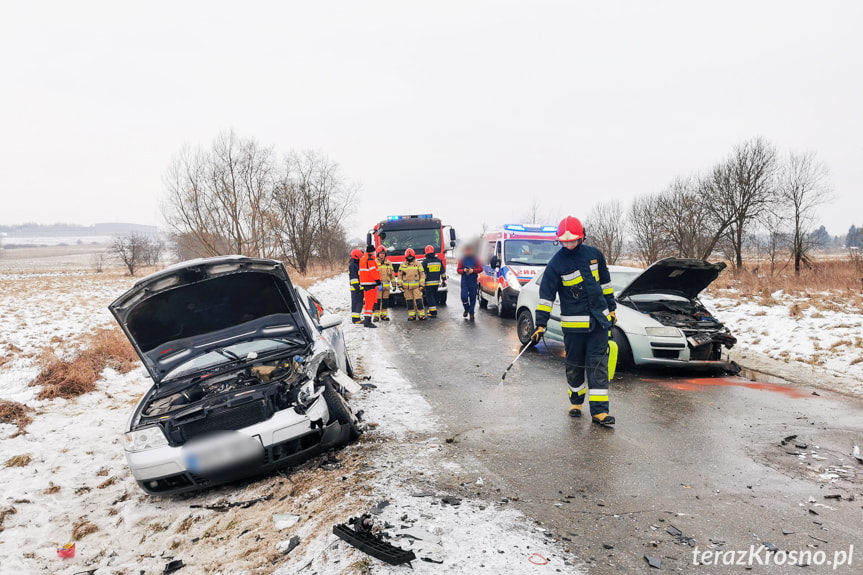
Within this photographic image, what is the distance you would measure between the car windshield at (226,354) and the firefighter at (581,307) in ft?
9.59

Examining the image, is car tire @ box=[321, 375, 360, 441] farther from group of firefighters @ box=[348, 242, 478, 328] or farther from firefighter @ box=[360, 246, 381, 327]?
firefighter @ box=[360, 246, 381, 327]

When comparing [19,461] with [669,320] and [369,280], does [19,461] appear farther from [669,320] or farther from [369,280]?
[669,320]

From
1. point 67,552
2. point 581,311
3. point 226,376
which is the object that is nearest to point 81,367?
point 226,376

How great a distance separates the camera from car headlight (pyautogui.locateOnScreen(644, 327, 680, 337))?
678cm

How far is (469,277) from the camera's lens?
12391 millimetres

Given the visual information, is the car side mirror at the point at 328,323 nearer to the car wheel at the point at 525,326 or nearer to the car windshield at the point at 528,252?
the car wheel at the point at 525,326

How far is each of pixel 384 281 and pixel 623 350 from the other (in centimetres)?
716

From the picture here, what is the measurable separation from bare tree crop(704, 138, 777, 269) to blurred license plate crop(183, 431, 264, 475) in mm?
31483

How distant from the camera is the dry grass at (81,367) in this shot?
7070 millimetres

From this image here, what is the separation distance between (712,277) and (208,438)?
696 centimetres

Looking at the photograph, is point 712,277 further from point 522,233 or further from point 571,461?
point 522,233

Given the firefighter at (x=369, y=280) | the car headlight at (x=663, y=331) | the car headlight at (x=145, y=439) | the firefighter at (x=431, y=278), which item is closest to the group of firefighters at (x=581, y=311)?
the car headlight at (x=663, y=331)

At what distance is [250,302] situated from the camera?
5.25 m

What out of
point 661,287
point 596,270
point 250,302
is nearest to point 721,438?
point 596,270
